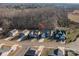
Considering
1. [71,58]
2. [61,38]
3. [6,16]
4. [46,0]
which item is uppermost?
[46,0]

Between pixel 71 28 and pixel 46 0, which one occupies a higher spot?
pixel 46 0

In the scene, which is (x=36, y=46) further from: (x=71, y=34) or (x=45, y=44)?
(x=71, y=34)

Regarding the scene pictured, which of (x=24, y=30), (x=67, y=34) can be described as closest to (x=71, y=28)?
(x=67, y=34)

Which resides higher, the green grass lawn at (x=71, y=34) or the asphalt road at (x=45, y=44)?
the green grass lawn at (x=71, y=34)

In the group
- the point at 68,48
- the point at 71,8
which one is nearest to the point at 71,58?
the point at 68,48

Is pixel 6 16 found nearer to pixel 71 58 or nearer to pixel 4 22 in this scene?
pixel 4 22

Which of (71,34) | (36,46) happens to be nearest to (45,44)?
(36,46)

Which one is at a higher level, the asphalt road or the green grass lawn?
the green grass lawn

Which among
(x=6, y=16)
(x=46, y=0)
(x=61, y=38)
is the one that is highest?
(x=46, y=0)

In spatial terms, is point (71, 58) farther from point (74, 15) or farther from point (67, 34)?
point (74, 15)
